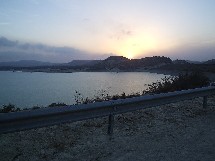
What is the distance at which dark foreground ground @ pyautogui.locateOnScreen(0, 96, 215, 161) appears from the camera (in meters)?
5.33

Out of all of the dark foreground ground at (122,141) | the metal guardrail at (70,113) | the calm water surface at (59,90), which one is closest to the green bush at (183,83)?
the calm water surface at (59,90)

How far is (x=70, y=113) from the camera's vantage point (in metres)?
5.70

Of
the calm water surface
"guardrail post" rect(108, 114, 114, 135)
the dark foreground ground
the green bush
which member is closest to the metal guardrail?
"guardrail post" rect(108, 114, 114, 135)

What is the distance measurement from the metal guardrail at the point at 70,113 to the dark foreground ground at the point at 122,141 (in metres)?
0.53

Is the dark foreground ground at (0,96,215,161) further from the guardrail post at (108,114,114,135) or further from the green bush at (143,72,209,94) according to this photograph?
the green bush at (143,72,209,94)

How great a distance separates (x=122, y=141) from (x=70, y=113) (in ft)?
4.28

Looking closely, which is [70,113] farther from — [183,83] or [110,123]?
[183,83]

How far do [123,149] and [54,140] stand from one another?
1.39 m

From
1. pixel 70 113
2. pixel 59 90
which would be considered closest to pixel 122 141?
pixel 70 113

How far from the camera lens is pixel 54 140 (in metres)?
6.06

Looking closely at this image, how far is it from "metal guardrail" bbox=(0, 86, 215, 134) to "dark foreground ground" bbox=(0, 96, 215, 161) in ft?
1.73

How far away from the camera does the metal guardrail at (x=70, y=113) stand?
4.75m

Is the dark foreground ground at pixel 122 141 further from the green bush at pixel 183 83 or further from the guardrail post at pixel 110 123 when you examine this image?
the green bush at pixel 183 83

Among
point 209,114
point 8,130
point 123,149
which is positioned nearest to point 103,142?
point 123,149
